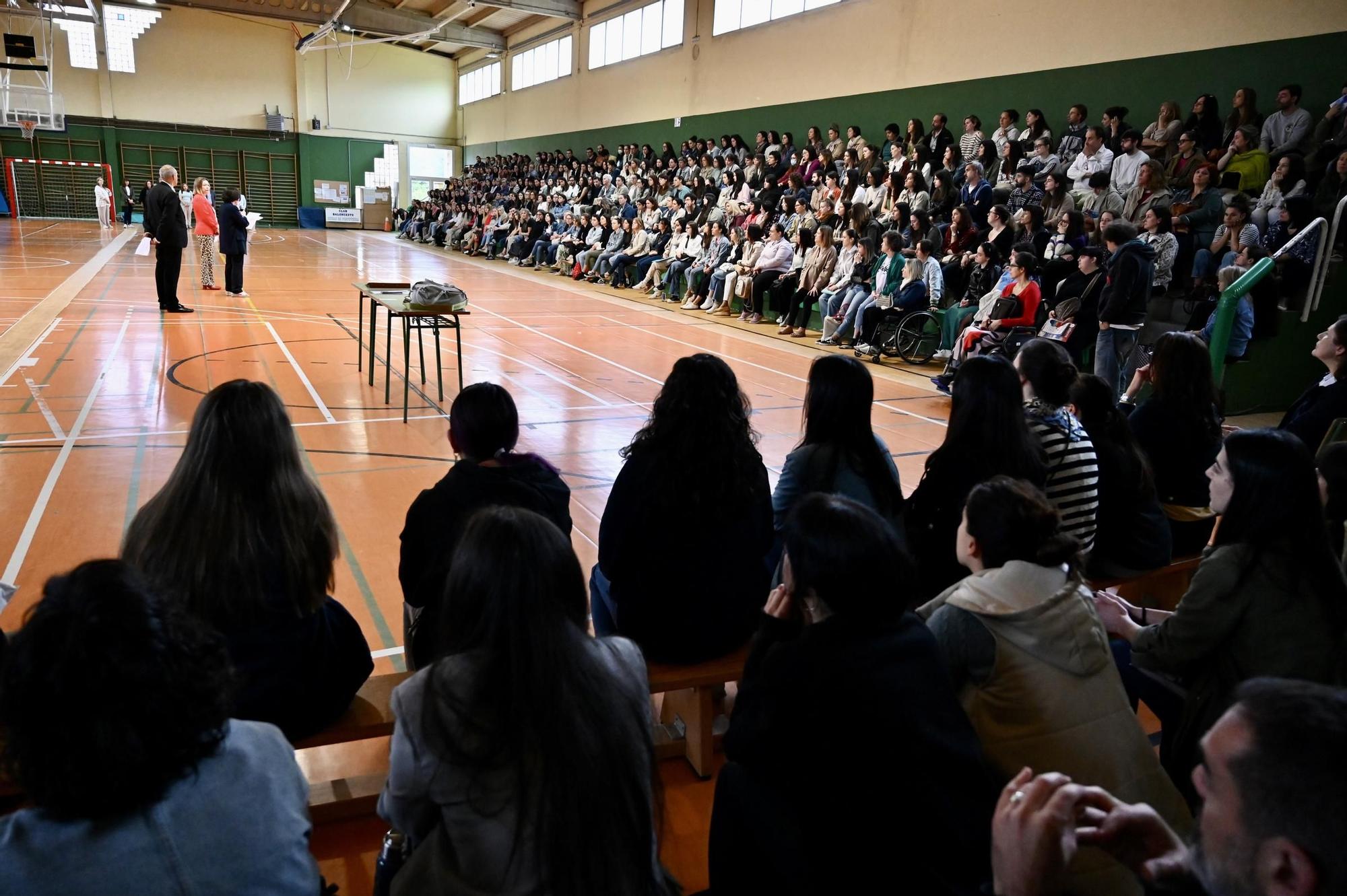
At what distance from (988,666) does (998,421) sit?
4.02 ft

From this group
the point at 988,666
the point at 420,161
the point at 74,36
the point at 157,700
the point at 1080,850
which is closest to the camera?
the point at 157,700

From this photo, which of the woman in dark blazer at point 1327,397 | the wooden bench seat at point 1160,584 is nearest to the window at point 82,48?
the woman in dark blazer at point 1327,397

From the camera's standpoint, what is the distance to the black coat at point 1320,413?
398 centimetres

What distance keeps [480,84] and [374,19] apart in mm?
5897

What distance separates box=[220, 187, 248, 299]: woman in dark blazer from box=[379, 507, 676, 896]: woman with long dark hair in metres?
11.3

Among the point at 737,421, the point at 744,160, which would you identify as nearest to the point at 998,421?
the point at 737,421

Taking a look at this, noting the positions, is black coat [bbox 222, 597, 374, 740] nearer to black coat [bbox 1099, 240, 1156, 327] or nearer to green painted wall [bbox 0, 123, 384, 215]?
black coat [bbox 1099, 240, 1156, 327]

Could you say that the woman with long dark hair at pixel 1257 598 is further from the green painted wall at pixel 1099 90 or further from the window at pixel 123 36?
the window at pixel 123 36

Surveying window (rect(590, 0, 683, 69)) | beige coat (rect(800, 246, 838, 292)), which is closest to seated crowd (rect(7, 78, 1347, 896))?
beige coat (rect(800, 246, 838, 292))

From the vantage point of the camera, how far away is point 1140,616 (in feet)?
8.06

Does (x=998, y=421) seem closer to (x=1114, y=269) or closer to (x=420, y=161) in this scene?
(x=1114, y=269)

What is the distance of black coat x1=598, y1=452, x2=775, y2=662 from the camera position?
2.34m

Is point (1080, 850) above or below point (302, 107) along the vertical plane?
below

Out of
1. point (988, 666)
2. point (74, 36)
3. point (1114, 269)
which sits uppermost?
point (74, 36)
